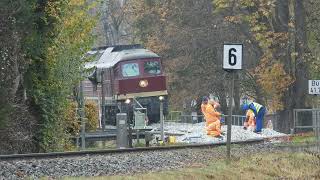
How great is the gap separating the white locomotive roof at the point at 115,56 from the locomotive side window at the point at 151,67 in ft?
1.26

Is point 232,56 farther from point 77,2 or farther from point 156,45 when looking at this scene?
point 156,45

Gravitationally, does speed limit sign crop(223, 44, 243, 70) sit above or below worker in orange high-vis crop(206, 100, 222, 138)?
above

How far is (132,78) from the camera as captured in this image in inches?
1523

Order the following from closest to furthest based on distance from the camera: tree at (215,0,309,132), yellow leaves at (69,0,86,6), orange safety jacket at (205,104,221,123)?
orange safety jacket at (205,104,221,123) < yellow leaves at (69,0,86,6) < tree at (215,0,309,132)

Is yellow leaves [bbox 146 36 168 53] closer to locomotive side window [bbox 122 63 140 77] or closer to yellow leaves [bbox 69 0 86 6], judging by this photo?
locomotive side window [bbox 122 63 140 77]

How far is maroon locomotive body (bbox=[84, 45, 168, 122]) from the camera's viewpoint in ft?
125

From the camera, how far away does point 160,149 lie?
61.1ft

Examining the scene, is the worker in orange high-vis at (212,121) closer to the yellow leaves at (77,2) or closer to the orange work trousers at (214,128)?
the orange work trousers at (214,128)

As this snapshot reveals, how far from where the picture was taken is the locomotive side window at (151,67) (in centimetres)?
3938

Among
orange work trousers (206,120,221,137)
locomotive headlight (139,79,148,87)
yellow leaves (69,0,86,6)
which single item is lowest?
orange work trousers (206,120,221,137)

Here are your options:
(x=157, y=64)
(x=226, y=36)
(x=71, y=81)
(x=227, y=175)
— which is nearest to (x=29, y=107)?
(x=71, y=81)

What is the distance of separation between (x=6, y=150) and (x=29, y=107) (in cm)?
227

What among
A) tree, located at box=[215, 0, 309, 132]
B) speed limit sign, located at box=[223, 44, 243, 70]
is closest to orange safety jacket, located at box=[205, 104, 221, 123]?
tree, located at box=[215, 0, 309, 132]

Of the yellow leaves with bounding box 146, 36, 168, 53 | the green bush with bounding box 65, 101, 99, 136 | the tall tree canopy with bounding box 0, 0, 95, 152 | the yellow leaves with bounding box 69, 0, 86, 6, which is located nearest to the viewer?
the tall tree canopy with bounding box 0, 0, 95, 152
